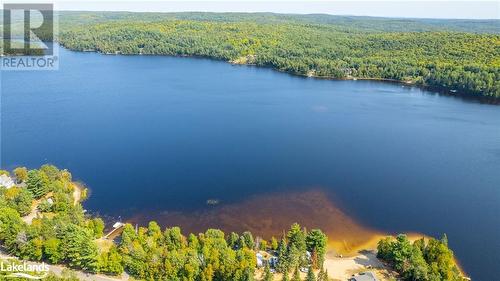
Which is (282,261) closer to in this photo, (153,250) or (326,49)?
(153,250)

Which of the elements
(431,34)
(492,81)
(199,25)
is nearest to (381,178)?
(492,81)

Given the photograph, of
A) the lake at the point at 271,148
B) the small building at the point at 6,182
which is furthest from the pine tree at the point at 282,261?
the small building at the point at 6,182

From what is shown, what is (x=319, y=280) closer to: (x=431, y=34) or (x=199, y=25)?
(x=431, y=34)

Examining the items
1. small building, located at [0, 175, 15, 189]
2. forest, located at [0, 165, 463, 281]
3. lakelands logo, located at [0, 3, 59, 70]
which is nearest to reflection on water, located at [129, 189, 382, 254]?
forest, located at [0, 165, 463, 281]

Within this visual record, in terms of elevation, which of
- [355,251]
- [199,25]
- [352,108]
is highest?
[199,25]

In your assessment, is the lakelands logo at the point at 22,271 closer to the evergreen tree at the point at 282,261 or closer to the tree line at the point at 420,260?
the evergreen tree at the point at 282,261

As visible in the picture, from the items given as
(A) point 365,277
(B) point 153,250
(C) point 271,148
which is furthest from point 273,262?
(C) point 271,148

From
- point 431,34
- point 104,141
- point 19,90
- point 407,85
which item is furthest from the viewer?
point 431,34
